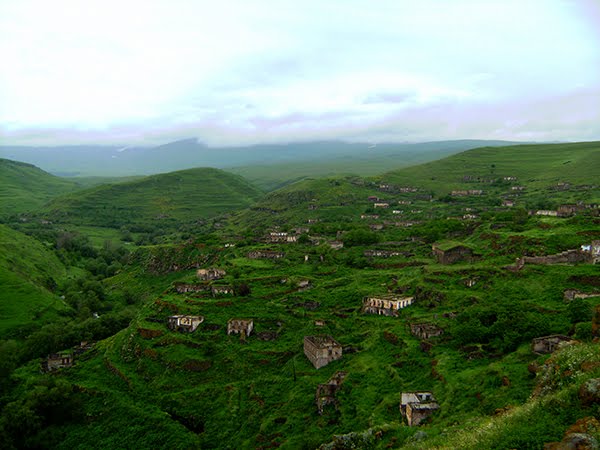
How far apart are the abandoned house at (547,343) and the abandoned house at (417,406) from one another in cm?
955

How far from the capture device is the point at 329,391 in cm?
4431

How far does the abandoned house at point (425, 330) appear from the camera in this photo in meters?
48.7

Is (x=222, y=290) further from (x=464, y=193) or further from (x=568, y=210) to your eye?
(x=464, y=193)

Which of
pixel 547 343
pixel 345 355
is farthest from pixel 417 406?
pixel 345 355

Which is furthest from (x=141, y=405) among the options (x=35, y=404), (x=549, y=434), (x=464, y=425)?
(x=549, y=434)

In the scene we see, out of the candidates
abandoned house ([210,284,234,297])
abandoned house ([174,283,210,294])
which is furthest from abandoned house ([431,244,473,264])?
abandoned house ([174,283,210,294])

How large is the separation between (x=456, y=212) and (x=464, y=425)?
116 m

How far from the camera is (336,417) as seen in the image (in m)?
40.7

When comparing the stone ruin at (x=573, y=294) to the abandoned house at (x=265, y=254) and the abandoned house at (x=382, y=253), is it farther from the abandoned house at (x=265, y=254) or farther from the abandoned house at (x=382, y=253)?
the abandoned house at (x=265, y=254)

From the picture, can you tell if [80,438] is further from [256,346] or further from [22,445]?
[256,346]

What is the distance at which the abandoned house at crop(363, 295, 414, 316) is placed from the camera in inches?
2324

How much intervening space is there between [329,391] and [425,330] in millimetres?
12073

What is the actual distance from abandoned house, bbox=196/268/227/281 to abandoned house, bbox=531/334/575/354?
54487mm

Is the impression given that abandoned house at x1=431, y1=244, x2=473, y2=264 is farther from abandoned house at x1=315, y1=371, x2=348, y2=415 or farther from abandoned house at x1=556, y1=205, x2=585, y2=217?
abandoned house at x1=556, y1=205, x2=585, y2=217
